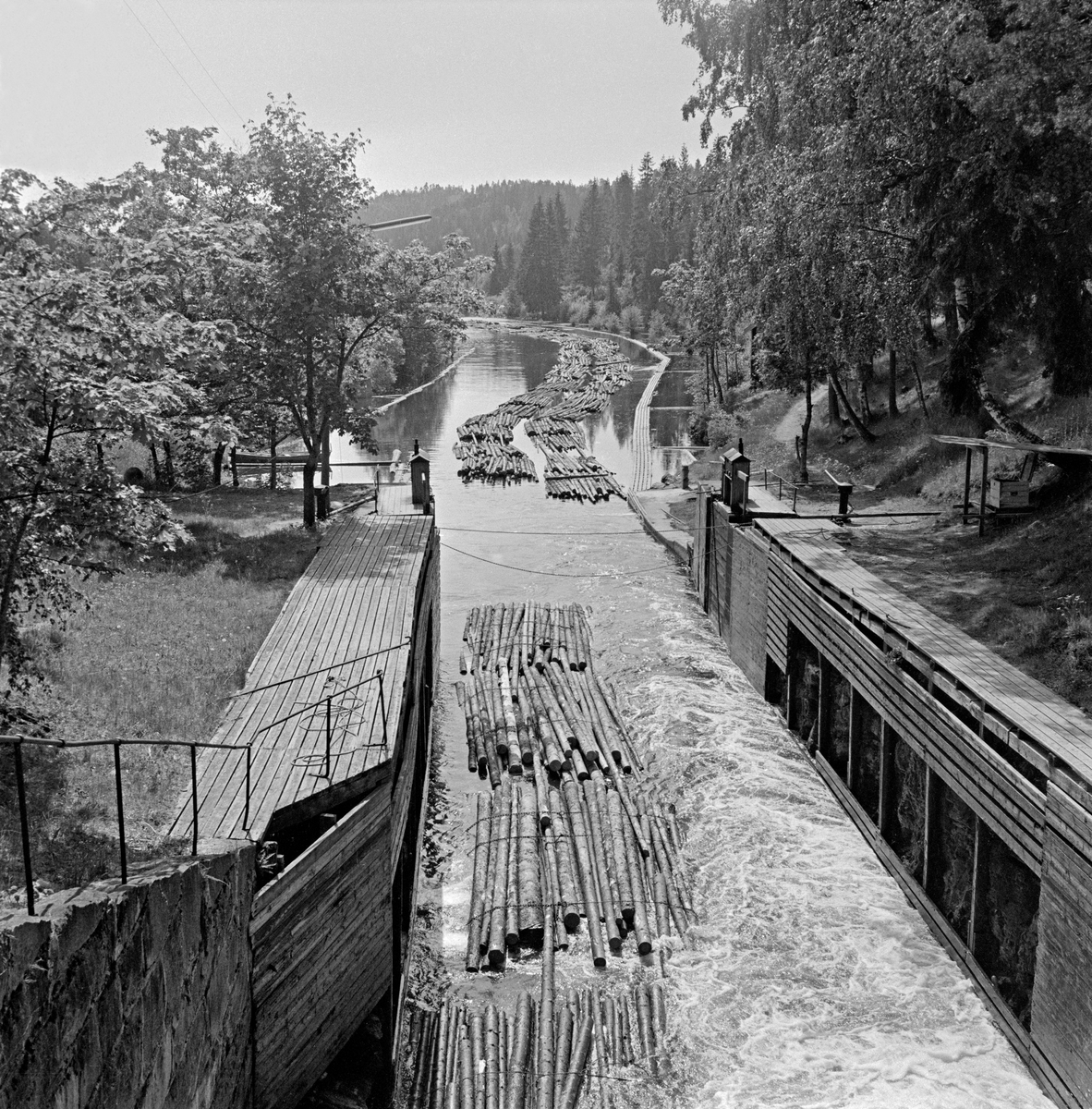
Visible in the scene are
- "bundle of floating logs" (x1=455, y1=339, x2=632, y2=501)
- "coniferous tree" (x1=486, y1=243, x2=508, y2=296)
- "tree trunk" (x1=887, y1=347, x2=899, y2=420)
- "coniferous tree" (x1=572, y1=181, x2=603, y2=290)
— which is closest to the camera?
"tree trunk" (x1=887, y1=347, x2=899, y2=420)

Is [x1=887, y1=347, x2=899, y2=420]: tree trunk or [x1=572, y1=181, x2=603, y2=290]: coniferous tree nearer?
[x1=887, y1=347, x2=899, y2=420]: tree trunk

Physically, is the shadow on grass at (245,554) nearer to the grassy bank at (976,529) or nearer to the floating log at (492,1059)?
the floating log at (492,1059)

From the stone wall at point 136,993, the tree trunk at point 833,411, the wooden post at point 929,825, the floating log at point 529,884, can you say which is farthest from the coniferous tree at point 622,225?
the stone wall at point 136,993

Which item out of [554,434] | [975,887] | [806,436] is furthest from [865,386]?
[975,887]

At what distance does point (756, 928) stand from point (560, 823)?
320cm

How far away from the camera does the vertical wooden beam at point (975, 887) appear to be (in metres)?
12.7

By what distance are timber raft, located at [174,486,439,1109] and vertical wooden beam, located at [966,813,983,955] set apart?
660 cm

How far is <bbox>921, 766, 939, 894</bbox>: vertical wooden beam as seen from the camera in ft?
46.1

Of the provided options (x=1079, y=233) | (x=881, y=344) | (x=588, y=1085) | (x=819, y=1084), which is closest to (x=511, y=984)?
(x=588, y=1085)

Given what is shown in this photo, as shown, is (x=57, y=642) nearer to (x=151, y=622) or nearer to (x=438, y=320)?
(x=151, y=622)

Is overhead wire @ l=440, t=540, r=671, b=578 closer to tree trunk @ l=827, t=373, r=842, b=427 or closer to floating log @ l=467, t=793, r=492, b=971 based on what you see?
tree trunk @ l=827, t=373, r=842, b=427

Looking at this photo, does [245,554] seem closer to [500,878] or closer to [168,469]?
[500,878]

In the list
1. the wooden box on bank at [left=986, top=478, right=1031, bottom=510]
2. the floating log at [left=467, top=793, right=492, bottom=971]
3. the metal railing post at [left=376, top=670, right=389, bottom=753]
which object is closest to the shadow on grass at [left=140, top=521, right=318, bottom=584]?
the floating log at [left=467, top=793, right=492, bottom=971]

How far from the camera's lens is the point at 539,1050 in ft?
39.1
